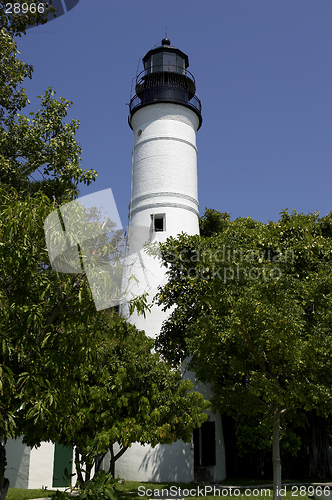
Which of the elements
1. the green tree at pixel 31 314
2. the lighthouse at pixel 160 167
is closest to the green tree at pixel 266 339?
the green tree at pixel 31 314

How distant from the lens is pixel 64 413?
5.89m

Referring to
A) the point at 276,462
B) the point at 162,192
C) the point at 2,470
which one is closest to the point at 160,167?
the point at 162,192

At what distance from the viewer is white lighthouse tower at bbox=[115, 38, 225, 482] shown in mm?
17297

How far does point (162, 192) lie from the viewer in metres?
20.9

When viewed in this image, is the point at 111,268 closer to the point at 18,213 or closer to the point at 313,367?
the point at 18,213

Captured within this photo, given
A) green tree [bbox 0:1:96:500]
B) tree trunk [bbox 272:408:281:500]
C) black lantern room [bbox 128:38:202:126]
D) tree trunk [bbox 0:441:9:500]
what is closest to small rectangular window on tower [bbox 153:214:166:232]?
black lantern room [bbox 128:38:202:126]

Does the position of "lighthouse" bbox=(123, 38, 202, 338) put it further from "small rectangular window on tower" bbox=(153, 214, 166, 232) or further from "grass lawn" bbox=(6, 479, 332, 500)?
"grass lawn" bbox=(6, 479, 332, 500)

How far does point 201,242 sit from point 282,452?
35.0 ft

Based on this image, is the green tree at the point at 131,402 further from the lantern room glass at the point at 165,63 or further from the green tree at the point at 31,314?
the lantern room glass at the point at 165,63

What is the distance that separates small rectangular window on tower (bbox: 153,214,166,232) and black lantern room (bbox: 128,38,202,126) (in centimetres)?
633

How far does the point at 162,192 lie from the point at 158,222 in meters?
1.45

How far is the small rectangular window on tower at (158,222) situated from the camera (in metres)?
20.7

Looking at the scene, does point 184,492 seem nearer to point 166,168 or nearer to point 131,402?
point 131,402

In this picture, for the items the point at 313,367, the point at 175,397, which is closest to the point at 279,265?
the point at 313,367
